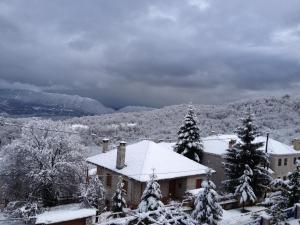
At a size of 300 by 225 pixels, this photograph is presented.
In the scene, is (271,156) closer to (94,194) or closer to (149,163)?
(149,163)

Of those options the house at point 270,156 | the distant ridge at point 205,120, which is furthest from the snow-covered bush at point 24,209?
the distant ridge at point 205,120

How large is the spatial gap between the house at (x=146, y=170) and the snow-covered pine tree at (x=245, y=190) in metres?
3.54

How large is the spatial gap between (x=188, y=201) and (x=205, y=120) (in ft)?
342

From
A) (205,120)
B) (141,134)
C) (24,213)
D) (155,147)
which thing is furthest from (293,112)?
(24,213)

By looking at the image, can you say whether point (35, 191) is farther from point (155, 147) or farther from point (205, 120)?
point (205, 120)

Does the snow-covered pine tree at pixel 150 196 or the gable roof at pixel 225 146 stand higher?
the gable roof at pixel 225 146

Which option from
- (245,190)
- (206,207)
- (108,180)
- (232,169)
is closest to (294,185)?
(206,207)

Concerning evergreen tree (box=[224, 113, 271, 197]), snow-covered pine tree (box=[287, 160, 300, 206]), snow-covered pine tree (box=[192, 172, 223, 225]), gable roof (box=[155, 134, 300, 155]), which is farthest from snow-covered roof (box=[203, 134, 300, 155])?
snow-covered pine tree (box=[287, 160, 300, 206])

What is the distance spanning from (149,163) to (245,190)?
838 centimetres

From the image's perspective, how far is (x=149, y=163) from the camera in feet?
108

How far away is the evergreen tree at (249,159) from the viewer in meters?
33.3

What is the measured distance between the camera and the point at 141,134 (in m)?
124

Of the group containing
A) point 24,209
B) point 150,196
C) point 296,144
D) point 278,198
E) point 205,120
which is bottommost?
point 24,209

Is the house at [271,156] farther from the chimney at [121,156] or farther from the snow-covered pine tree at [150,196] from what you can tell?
the snow-covered pine tree at [150,196]
